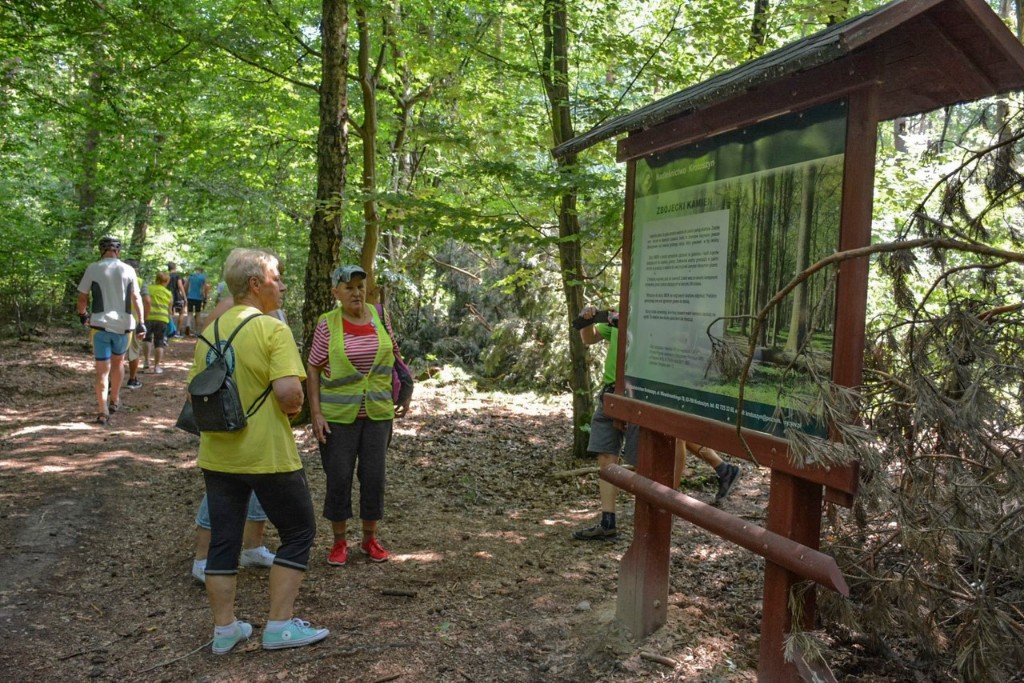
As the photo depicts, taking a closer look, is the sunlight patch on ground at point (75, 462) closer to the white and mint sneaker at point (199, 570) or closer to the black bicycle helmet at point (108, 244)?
the black bicycle helmet at point (108, 244)

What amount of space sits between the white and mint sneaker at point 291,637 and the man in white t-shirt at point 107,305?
5912 millimetres

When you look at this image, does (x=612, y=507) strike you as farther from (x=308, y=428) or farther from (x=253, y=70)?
(x=253, y=70)

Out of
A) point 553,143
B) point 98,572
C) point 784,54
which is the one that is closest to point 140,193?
point 553,143

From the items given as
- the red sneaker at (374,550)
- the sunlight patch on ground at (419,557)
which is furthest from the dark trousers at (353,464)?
the sunlight patch on ground at (419,557)

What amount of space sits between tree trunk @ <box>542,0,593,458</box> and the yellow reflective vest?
2955 mm

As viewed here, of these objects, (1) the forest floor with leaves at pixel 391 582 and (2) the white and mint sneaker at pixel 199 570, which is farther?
(2) the white and mint sneaker at pixel 199 570

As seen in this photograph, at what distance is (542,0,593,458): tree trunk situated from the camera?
740 cm

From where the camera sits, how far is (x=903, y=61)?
9.04 feet

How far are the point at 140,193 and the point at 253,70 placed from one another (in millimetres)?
3380

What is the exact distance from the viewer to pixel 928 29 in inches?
102

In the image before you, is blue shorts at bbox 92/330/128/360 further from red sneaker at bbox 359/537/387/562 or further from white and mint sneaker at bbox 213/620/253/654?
white and mint sneaker at bbox 213/620/253/654

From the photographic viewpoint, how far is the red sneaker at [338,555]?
5012mm

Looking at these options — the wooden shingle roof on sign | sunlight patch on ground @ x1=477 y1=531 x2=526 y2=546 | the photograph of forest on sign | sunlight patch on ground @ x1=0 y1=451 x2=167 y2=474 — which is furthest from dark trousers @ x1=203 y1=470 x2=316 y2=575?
sunlight patch on ground @ x1=0 y1=451 x2=167 y2=474

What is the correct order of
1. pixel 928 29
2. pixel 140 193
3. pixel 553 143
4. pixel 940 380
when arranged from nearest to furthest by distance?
pixel 928 29, pixel 940 380, pixel 553 143, pixel 140 193
